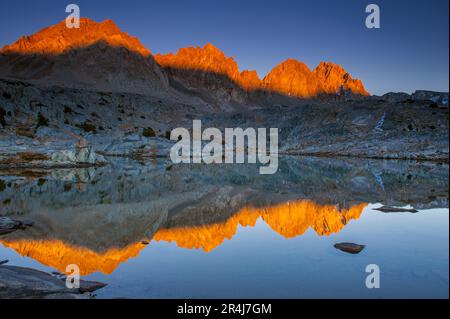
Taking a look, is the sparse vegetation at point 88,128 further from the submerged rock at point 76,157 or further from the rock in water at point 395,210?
the rock in water at point 395,210

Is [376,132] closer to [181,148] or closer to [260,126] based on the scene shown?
[181,148]

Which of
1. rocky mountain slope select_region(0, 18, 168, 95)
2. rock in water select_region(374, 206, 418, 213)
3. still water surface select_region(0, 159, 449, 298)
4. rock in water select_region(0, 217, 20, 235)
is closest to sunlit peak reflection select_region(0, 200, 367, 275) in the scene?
still water surface select_region(0, 159, 449, 298)

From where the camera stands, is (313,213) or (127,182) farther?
(127,182)

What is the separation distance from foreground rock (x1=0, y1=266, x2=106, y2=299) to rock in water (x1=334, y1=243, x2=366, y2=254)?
7.24 metres

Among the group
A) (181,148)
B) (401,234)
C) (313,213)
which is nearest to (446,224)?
(401,234)

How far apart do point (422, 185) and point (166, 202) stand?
18335 millimetres

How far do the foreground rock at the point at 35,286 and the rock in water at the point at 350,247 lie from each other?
7238mm

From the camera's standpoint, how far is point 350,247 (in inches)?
468

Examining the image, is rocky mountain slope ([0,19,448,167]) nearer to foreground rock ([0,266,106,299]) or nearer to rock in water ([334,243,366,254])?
foreground rock ([0,266,106,299])

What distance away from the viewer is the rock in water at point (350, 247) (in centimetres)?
1166

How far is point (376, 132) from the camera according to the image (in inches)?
2874

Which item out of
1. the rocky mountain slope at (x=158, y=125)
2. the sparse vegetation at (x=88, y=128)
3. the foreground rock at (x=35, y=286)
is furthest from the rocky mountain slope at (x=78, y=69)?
the foreground rock at (x=35, y=286)

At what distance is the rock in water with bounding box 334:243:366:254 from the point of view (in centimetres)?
1166

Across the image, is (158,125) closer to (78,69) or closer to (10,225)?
(10,225)
